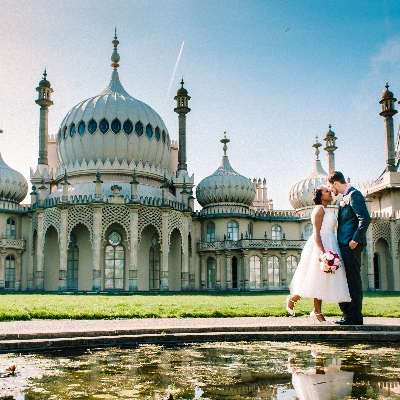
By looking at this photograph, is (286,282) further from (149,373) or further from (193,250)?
(149,373)

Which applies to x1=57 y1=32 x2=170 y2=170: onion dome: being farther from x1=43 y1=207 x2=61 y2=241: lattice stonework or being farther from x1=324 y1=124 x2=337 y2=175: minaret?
x1=324 y1=124 x2=337 y2=175: minaret

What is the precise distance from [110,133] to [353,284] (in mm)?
33332

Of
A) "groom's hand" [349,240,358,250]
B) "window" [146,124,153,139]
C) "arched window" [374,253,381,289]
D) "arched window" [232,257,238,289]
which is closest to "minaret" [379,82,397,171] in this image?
"arched window" [374,253,381,289]

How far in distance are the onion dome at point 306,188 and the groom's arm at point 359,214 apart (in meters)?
37.7

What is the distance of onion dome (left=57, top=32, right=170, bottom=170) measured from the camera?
40.2 meters

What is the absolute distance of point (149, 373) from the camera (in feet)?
16.5

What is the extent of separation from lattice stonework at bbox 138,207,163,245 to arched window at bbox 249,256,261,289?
7853 mm

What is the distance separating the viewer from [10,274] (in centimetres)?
3981

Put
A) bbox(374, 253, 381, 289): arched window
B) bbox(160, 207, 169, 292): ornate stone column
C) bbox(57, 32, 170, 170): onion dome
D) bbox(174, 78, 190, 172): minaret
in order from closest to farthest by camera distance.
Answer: bbox(160, 207, 169, 292): ornate stone column, bbox(57, 32, 170, 170): onion dome, bbox(374, 253, 381, 289): arched window, bbox(174, 78, 190, 172): minaret

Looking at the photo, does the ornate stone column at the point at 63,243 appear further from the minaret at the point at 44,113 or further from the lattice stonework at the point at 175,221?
the minaret at the point at 44,113

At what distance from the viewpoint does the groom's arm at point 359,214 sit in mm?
8508

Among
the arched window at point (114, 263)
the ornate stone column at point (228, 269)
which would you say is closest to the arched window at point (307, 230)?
the ornate stone column at point (228, 269)

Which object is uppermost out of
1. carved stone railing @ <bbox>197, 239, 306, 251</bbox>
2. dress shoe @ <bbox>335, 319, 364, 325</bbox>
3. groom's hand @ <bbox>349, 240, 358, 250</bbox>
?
carved stone railing @ <bbox>197, 239, 306, 251</bbox>

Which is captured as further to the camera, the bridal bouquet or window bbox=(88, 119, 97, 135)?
window bbox=(88, 119, 97, 135)
